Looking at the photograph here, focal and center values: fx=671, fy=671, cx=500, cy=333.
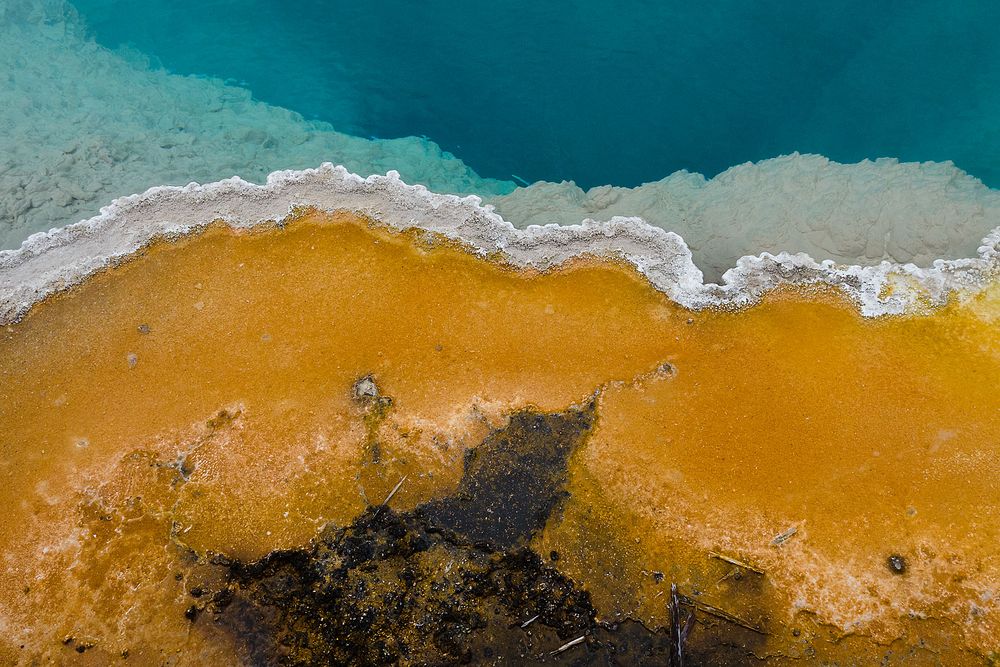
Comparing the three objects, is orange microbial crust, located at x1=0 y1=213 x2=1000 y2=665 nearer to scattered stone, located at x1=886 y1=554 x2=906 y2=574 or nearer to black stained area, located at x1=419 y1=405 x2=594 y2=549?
scattered stone, located at x1=886 y1=554 x2=906 y2=574

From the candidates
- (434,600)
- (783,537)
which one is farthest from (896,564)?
(434,600)

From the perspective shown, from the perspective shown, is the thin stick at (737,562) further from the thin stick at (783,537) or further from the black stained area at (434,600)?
the black stained area at (434,600)

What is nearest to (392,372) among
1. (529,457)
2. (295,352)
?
(295,352)

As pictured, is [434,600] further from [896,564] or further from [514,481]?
[896,564]

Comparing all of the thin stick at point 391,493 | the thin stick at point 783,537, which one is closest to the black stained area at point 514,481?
the thin stick at point 391,493

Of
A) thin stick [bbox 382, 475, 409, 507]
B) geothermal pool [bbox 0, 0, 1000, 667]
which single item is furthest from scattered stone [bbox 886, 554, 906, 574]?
thin stick [bbox 382, 475, 409, 507]
